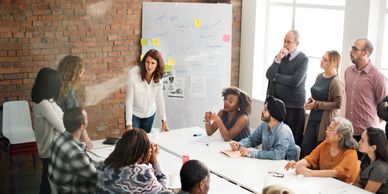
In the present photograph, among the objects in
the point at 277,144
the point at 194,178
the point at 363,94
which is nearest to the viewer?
the point at 194,178

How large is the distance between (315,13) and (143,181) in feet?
12.9

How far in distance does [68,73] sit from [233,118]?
1.66m

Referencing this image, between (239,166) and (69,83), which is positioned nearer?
(69,83)

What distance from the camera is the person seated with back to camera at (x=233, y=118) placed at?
502 cm

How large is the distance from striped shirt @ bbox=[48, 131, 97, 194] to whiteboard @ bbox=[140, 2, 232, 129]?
301cm

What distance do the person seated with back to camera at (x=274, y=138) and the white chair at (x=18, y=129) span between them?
1.73m

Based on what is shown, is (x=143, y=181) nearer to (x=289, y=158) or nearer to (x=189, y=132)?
(x=289, y=158)

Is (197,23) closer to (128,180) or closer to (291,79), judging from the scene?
(291,79)

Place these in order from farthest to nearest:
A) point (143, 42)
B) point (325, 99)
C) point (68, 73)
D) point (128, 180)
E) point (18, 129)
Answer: point (143, 42), point (325, 99), point (18, 129), point (68, 73), point (128, 180)

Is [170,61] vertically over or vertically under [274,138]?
over

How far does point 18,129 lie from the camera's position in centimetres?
488

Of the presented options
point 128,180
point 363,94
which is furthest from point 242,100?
point 128,180

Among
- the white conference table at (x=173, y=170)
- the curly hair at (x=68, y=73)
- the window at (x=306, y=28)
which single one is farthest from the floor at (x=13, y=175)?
the window at (x=306, y=28)

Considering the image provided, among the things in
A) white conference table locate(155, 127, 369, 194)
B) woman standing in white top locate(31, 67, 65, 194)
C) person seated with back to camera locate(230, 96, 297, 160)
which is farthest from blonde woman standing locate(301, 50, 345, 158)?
woman standing in white top locate(31, 67, 65, 194)
